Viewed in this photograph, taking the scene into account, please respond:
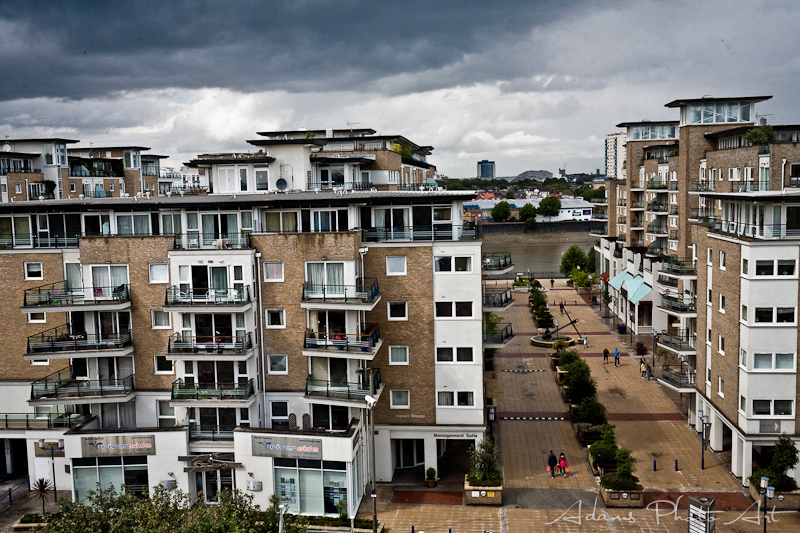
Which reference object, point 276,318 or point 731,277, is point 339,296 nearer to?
point 276,318

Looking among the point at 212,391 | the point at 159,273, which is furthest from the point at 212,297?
the point at 212,391

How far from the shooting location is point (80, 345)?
29719 millimetres

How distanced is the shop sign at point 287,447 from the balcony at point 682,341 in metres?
20.6

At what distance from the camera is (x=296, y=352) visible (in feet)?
96.5

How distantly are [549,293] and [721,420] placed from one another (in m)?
54.6

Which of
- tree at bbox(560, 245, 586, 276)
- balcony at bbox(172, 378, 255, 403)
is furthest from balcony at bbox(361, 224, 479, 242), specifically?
tree at bbox(560, 245, 586, 276)

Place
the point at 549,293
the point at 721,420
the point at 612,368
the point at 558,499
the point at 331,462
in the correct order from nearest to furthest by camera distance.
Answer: the point at 331,462 < the point at 558,499 < the point at 721,420 < the point at 612,368 < the point at 549,293

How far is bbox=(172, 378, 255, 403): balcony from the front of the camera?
92.9ft

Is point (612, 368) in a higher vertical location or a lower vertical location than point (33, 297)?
lower

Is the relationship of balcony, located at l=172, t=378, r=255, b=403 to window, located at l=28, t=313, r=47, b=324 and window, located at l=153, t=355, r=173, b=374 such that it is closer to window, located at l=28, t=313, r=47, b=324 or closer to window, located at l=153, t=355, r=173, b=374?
window, located at l=153, t=355, r=173, b=374

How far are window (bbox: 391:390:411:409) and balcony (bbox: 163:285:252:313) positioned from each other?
7259 mm

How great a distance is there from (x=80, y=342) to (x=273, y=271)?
8.65 meters

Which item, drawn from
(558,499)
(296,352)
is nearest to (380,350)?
(296,352)

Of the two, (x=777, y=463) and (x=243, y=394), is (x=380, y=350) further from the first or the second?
(x=777, y=463)
